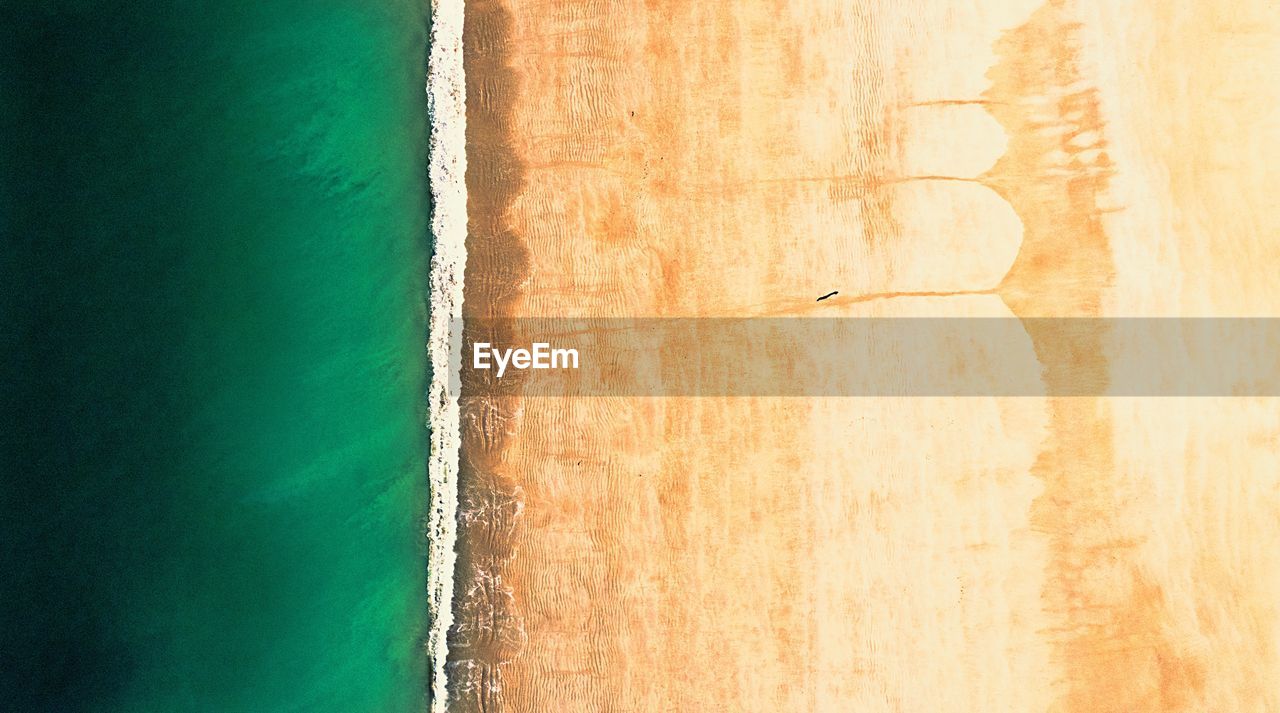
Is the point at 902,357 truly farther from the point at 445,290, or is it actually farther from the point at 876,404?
the point at 445,290

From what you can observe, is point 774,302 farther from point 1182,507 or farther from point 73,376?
point 73,376

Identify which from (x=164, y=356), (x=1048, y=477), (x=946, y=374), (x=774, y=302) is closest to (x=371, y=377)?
(x=164, y=356)

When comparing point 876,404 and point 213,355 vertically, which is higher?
point 213,355

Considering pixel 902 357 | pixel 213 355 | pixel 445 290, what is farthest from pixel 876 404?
pixel 213 355

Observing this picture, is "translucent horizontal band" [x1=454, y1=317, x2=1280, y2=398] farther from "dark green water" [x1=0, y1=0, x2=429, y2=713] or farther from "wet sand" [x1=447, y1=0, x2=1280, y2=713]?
"dark green water" [x1=0, y1=0, x2=429, y2=713]

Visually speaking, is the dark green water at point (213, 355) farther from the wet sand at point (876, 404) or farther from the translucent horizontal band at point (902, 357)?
the translucent horizontal band at point (902, 357)

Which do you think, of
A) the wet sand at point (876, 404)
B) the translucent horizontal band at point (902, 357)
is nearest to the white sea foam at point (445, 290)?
the wet sand at point (876, 404)
